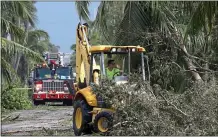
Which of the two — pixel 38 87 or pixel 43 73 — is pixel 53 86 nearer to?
pixel 38 87

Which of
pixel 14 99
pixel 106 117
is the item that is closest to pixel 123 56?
pixel 106 117

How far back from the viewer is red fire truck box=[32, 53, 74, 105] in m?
24.9

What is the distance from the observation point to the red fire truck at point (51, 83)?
81.8 feet

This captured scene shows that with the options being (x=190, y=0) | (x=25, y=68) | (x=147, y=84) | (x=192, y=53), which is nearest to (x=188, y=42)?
(x=192, y=53)

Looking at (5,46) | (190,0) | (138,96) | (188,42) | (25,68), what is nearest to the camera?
(138,96)

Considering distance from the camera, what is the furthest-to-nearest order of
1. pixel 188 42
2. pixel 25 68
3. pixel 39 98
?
pixel 25 68 < pixel 39 98 < pixel 188 42

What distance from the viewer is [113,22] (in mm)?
17234

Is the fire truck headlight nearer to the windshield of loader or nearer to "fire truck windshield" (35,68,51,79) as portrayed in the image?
"fire truck windshield" (35,68,51,79)

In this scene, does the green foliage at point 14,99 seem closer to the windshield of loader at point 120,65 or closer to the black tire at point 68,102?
the black tire at point 68,102

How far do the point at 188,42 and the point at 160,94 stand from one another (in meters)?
7.99

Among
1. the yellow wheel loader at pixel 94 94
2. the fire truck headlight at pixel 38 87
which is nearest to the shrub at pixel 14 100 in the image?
the fire truck headlight at pixel 38 87

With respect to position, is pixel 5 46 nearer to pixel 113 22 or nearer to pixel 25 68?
pixel 113 22

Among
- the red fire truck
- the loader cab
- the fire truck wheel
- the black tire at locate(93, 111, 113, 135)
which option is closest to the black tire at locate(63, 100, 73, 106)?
the red fire truck

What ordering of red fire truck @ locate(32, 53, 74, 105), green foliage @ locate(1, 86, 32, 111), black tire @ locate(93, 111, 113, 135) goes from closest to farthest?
black tire @ locate(93, 111, 113, 135)
green foliage @ locate(1, 86, 32, 111)
red fire truck @ locate(32, 53, 74, 105)
